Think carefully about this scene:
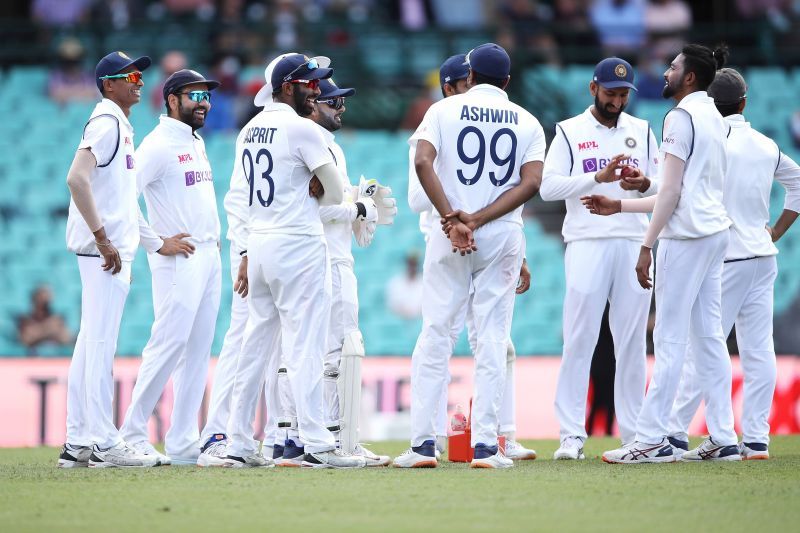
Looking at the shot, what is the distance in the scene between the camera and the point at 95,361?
7.98 metres

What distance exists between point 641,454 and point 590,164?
1.96m

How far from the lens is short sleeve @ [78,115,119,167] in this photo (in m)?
8.00

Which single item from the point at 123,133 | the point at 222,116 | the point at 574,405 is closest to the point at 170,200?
the point at 123,133

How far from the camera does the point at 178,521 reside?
18.0 feet

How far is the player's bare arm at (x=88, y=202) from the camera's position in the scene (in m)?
7.88

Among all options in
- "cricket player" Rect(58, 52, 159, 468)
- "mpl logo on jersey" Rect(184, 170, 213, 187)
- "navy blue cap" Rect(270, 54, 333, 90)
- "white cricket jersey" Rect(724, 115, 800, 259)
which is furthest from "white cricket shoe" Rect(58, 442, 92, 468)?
"white cricket jersey" Rect(724, 115, 800, 259)

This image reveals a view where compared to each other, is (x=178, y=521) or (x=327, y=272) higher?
(x=327, y=272)

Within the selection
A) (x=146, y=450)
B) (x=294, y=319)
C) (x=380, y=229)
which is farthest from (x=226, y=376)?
(x=380, y=229)

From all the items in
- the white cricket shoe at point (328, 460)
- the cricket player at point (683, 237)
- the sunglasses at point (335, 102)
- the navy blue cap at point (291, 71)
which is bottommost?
the white cricket shoe at point (328, 460)

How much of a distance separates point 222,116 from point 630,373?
427 inches

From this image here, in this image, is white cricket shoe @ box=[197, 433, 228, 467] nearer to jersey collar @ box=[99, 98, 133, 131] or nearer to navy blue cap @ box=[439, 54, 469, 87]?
jersey collar @ box=[99, 98, 133, 131]

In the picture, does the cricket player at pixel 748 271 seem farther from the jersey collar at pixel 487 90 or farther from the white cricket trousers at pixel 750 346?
the jersey collar at pixel 487 90

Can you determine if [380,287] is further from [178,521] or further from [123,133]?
[178,521]

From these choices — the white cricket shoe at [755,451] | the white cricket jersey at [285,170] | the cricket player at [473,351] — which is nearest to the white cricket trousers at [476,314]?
the white cricket jersey at [285,170]
